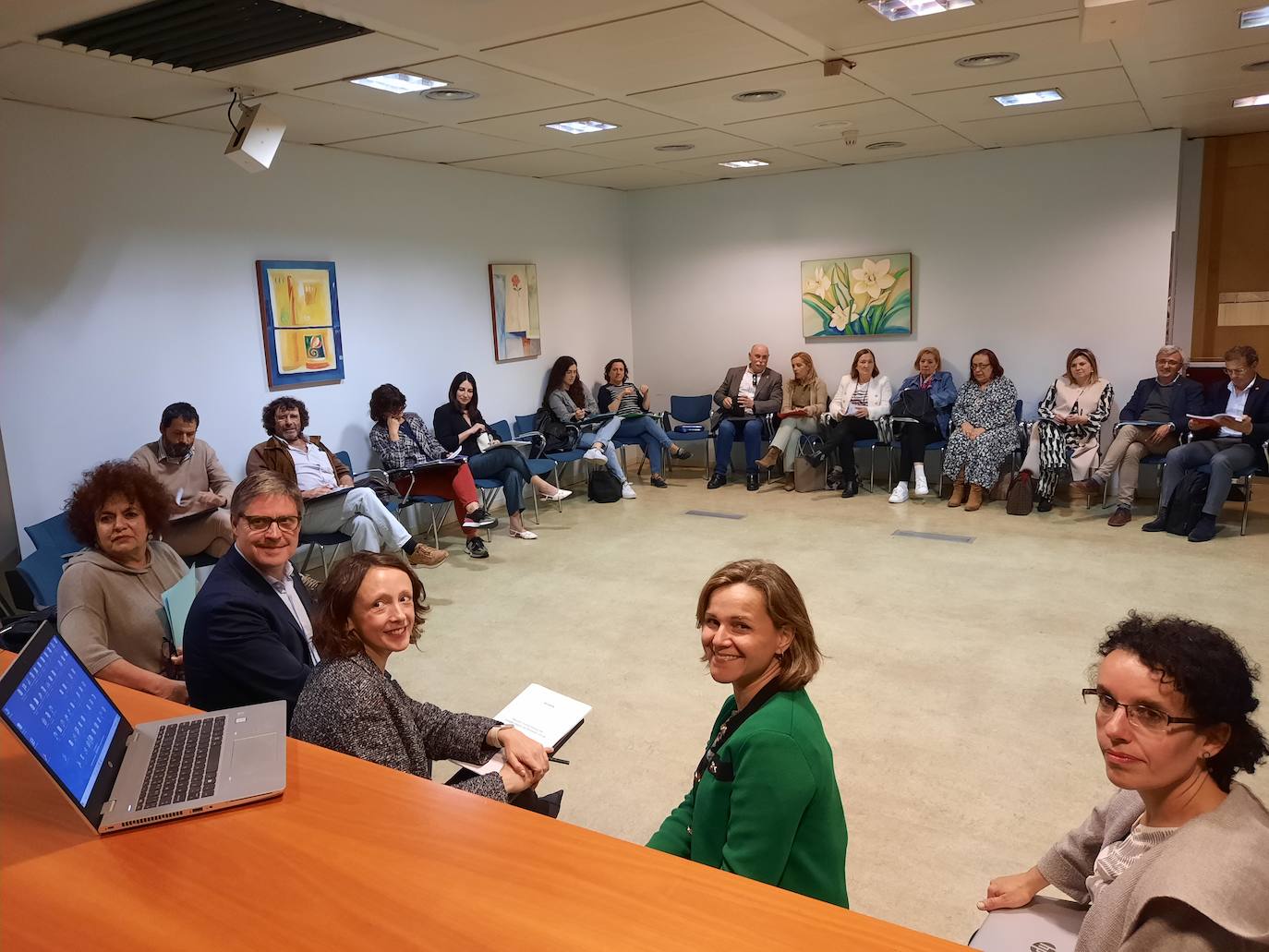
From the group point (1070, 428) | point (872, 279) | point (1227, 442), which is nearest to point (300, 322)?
point (872, 279)

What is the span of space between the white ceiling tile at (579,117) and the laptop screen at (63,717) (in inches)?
179

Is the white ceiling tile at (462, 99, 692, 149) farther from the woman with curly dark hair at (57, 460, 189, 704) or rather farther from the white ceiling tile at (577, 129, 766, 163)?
the woman with curly dark hair at (57, 460, 189, 704)

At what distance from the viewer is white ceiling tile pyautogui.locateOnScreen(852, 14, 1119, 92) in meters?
4.32

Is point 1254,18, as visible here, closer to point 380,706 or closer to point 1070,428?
point 1070,428

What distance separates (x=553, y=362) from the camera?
8.96 m

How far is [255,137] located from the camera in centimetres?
478

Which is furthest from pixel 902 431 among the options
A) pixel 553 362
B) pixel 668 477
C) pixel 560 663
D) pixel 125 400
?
pixel 125 400

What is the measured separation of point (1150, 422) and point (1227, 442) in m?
0.58

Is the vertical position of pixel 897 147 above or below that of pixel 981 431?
above

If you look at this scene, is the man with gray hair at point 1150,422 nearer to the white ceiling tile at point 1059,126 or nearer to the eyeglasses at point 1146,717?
the white ceiling tile at point 1059,126

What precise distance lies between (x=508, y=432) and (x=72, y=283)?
375 centimetres

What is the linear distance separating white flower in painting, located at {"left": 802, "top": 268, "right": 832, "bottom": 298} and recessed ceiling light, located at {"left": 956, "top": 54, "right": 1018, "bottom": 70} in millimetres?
4106

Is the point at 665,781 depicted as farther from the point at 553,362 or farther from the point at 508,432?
the point at 553,362

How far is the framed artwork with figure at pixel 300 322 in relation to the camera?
617 cm
